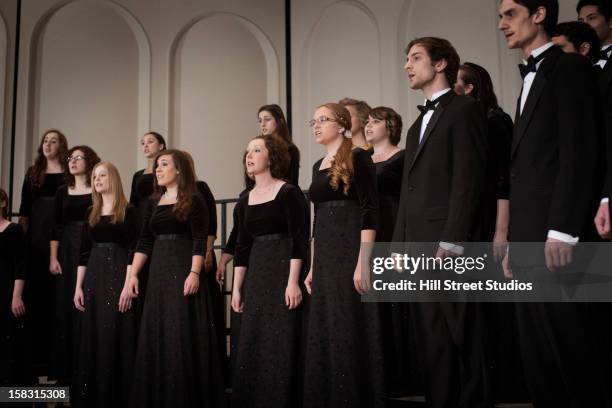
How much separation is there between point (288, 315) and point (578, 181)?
193 centimetres

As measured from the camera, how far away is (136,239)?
16.0 ft

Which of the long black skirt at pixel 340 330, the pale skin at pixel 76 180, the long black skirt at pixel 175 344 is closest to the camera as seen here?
the long black skirt at pixel 340 330

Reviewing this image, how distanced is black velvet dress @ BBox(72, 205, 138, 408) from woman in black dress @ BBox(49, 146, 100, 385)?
408 mm

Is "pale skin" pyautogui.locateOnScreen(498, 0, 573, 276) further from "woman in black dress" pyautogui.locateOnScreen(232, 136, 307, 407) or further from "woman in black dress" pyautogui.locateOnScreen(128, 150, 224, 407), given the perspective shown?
"woman in black dress" pyautogui.locateOnScreen(128, 150, 224, 407)

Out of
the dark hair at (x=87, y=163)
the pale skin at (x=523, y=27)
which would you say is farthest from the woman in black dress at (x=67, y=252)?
the pale skin at (x=523, y=27)

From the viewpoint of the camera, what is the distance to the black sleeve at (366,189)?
353 cm

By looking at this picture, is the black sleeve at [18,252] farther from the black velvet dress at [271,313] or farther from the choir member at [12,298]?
the black velvet dress at [271,313]

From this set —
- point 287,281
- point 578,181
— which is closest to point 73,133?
point 287,281

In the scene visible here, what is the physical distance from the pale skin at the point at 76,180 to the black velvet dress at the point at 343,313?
233 cm

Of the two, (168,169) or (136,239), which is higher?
(168,169)

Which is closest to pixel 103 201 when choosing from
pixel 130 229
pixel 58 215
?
pixel 130 229

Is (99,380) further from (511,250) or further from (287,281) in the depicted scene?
(511,250)

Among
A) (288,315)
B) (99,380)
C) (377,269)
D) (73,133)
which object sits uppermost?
(73,133)

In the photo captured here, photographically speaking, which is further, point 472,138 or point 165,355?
point 165,355
